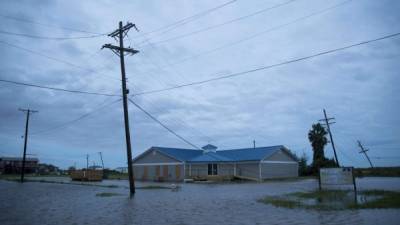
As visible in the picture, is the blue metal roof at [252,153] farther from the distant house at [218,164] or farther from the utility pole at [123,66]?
the utility pole at [123,66]

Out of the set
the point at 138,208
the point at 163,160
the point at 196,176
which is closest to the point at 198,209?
the point at 138,208

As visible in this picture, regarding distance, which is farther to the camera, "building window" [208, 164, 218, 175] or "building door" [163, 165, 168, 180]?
"building door" [163, 165, 168, 180]

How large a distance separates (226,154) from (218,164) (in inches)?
208

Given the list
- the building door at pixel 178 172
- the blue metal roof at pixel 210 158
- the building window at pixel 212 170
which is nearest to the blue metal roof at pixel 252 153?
the blue metal roof at pixel 210 158

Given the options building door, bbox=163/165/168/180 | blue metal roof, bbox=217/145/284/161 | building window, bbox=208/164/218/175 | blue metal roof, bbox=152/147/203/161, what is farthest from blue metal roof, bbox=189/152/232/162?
building door, bbox=163/165/168/180

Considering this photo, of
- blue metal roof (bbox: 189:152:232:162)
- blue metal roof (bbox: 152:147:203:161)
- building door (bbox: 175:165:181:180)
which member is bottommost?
building door (bbox: 175:165:181:180)

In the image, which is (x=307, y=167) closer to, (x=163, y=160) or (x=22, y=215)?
(x=163, y=160)

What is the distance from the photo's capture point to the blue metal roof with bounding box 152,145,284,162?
55.8m

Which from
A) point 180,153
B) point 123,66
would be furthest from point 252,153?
point 123,66

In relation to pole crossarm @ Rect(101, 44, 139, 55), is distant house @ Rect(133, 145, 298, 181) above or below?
below

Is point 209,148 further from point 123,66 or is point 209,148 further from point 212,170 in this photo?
point 123,66

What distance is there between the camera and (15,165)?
423 ft

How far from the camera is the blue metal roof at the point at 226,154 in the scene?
183ft

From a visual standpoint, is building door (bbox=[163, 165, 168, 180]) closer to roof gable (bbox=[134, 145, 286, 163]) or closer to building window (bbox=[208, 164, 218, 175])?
roof gable (bbox=[134, 145, 286, 163])
